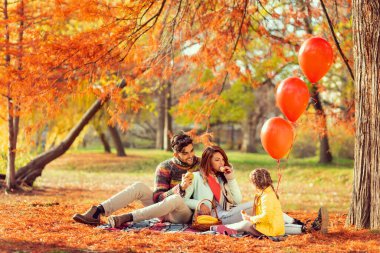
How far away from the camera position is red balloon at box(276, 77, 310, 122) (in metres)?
6.53

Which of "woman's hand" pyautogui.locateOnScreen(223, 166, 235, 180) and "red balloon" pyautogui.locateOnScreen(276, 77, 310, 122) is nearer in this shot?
"woman's hand" pyautogui.locateOnScreen(223, 166, 235, 180)

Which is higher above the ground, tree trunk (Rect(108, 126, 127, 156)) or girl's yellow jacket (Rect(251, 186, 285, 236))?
tree trunk (Rect(108, 126, 127, 156))

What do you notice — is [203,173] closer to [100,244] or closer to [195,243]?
[195,243]

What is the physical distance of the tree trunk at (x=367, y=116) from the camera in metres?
6.19

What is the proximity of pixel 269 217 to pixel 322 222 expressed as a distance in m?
0.60

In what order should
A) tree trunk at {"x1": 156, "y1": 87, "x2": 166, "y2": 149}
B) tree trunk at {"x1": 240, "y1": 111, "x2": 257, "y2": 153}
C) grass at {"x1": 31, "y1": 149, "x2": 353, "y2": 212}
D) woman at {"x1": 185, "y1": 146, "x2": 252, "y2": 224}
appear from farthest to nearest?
tree trunk at {"x1": 240, "y1": 111, "x2": 257, "y2": 153} → tree trunk at {"x1": 156, "y1": 87, "x2": 166, "y2": 149} → grass at {"x1": 31, "y1": 149, "x2": 353, "y2": 212} → woman at {"x1": 185, "y1": 146, "x2": 252, "y2": 224}

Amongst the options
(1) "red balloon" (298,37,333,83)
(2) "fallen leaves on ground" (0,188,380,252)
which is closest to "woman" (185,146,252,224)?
(2) "fallen leaves on ground" (0,188,380,252)

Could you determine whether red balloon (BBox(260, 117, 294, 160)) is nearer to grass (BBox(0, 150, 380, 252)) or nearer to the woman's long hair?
the woman's long hair

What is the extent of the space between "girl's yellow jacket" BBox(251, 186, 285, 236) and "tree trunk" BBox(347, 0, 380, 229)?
3.64ft

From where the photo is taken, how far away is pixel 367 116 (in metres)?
6.29

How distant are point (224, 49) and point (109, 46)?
3.34 m

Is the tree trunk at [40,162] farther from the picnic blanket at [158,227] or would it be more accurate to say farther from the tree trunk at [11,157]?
the picnic blanket at [158,227]

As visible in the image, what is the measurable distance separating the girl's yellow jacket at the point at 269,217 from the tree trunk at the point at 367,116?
43.7 inches

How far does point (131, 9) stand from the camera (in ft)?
24.0
